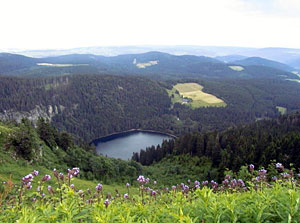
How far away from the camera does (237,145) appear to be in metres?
58.2

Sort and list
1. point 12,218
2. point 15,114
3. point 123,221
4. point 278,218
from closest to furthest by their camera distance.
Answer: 1. point 123,221
2. point 278,218
3. point 12,218
4. point 15,114

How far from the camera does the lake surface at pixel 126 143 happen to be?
12288 centimetres

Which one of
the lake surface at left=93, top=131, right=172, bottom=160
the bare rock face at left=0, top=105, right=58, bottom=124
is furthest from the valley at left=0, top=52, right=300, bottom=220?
the bare rock face at left=0, top=105, right=58, bottom=124

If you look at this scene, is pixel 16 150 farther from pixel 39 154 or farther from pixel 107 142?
pixel 107 142

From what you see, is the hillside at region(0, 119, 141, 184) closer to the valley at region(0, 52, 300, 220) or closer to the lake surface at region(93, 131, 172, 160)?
the valley at region(0, 52, 300, 220)

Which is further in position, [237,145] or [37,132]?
[237,145]

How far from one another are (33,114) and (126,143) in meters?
68.4

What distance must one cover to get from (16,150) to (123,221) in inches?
1222

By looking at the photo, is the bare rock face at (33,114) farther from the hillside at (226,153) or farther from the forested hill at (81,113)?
the hillside at (226,153)

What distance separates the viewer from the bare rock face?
144538 millimetres

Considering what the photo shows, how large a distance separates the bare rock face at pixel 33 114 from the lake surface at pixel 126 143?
43290 mm

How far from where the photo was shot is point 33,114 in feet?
513

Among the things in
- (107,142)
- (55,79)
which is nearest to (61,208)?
(107,142)

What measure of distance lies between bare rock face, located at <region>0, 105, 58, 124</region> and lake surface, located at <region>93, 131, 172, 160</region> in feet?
142
